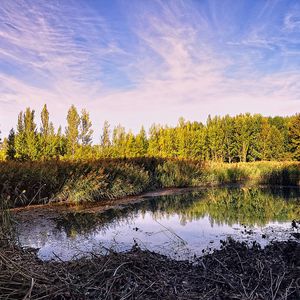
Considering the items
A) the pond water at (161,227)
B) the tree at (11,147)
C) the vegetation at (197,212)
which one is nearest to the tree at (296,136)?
the tree at (11,147)

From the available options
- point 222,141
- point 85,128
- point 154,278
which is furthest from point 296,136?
point 154,278

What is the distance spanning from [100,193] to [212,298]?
821cm

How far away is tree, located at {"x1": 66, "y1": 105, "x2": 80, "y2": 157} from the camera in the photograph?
2526 centimetres

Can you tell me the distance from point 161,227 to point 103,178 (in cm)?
455

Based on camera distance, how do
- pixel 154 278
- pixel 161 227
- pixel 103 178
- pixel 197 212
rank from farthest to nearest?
1. pixel 103 178
2. pixel 197 212
3. pixel 161 227
4. pixel 154 278

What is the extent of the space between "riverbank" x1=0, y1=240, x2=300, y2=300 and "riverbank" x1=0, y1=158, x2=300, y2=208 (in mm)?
1920

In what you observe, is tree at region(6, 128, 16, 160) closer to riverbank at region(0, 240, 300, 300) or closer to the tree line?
the tree line

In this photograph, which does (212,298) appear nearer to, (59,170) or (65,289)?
(65,289)

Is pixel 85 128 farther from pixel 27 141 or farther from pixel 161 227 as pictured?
pixel 161 227

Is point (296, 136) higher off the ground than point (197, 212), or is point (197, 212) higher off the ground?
point (296, 136)

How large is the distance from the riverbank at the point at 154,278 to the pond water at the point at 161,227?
1.58 feet

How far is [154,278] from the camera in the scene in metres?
3.24

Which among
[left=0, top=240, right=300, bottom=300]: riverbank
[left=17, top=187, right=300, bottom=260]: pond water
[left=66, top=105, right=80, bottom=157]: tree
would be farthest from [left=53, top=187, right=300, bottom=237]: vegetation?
[left=66, top=105, right=80, bottom=157]: tree

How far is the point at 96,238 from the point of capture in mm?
5824
